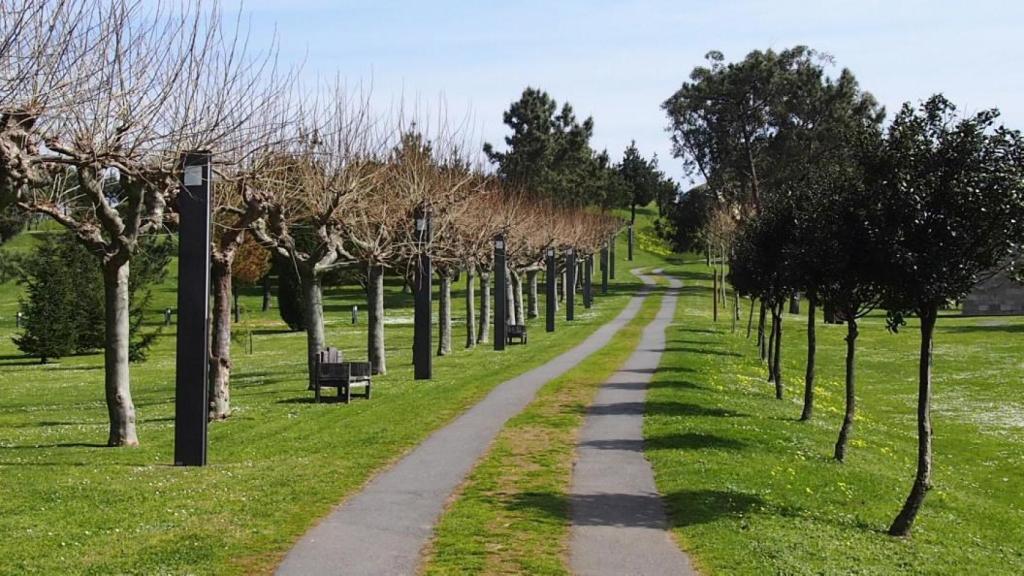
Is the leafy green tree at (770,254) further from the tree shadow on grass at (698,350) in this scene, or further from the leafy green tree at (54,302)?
the leafy green tree at (54,302)

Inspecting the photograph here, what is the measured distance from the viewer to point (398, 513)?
11.1 metres

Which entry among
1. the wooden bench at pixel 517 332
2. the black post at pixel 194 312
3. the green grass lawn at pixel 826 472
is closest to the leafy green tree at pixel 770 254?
the green grass lawn at pixel 826 472

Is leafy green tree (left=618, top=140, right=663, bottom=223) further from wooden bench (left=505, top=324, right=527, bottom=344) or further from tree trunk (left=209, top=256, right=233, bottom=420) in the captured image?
tree trunk (left=209, top=256, right=233, bottom=420)

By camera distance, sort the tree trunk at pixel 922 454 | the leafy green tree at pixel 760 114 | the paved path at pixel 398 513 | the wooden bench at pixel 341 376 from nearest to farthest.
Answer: the paved path at pixel 398 513 → the tree trunk at pixel 922 454 → the wooden bench at pixel 341 376 → the leafy green tree at pixel 760 114

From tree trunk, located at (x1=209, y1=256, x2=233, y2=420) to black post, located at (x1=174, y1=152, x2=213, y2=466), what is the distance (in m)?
5.42

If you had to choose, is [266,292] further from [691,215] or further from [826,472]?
[826,472]

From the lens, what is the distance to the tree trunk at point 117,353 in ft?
52.1

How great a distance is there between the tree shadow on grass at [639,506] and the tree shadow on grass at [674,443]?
3261 millimetres

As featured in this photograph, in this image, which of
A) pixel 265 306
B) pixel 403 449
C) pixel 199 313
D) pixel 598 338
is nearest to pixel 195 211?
pixel 199 313

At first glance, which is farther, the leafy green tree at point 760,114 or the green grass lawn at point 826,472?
the leafy green tree at point 760,114

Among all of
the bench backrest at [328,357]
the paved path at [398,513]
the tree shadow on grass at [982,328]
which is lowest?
the paved path at [398,513]

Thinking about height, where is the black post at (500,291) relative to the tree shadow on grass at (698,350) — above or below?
above

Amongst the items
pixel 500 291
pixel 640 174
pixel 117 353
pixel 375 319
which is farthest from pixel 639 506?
pixel 640 174

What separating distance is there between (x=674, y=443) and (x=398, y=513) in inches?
260
